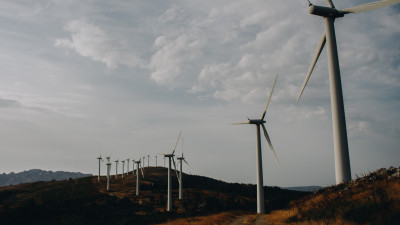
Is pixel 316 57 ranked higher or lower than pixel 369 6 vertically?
lower

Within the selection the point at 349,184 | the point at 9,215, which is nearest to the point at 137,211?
the point at 9,215

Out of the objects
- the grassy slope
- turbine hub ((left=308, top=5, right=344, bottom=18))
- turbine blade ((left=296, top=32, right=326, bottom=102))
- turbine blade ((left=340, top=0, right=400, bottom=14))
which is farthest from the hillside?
turbine blade ((left=340, top=0, right=400, bottom=14))

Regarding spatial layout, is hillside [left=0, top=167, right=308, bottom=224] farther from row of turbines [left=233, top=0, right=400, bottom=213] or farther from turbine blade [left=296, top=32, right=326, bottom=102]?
row of turbines [left=233, top=0, right=400, bottom=213]

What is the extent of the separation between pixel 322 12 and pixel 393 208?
65.6 feet

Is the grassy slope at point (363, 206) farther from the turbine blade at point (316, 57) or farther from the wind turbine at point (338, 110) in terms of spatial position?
the turbine blade at point (316, 57)

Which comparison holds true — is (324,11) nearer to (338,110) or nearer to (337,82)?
(337,82)

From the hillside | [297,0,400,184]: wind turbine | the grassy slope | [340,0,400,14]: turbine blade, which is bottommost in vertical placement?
the hillside

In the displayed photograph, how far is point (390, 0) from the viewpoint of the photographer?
24766 mm

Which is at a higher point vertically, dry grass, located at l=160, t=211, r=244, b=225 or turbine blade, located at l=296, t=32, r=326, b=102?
turbine blade, located at l=296, t=32, r=326, b=102

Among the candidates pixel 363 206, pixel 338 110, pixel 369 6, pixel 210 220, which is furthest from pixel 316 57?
pixel 210 220

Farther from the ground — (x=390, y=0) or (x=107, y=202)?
(x=390, y=0)

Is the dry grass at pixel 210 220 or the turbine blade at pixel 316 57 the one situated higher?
the turbine blade at pixel 316 57

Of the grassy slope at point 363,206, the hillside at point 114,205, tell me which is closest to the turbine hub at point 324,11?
the grassy slope at point 363,206

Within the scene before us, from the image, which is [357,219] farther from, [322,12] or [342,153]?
[322,12]
